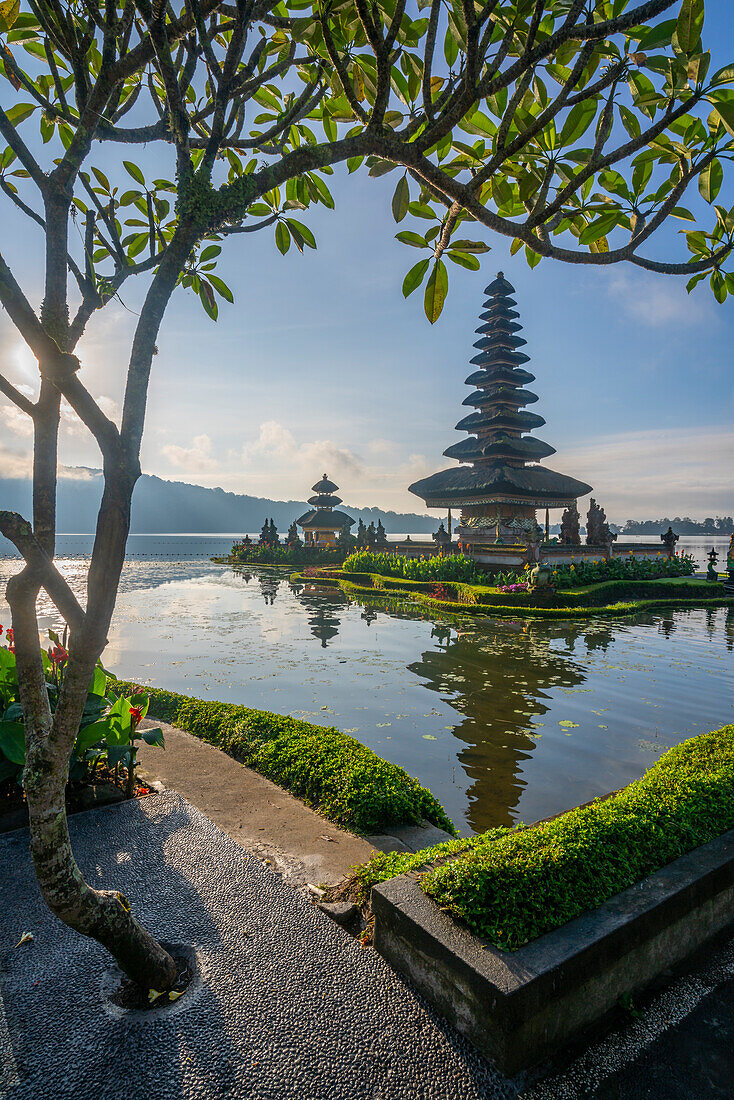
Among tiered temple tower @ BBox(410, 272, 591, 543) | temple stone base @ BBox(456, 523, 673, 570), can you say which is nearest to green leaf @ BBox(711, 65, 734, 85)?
temple stone base @ BBox(456, 523, 673, 570)

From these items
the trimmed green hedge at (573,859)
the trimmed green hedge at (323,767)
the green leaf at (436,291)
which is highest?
the green leaf at (436,291)

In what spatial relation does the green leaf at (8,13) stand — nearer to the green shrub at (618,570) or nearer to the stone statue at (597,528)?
the green shrub at (618,570)

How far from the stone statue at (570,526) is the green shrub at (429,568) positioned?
8372 mm

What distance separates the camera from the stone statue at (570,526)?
2781 cm

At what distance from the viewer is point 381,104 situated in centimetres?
205

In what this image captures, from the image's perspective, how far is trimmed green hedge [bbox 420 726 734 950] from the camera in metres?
2.14

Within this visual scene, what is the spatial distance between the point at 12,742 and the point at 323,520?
36561 mm

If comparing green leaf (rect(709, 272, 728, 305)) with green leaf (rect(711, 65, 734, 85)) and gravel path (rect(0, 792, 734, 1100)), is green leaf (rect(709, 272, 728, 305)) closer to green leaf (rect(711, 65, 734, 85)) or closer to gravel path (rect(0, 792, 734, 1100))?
green leaf (rect(711, 65, 734, 85))

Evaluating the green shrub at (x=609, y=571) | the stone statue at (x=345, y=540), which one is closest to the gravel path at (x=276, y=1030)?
the green shrub at (x=609, y=571)

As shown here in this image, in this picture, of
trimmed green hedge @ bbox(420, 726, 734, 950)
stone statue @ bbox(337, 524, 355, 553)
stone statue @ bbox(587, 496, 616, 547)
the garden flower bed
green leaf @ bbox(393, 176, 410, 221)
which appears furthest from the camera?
stone statue @ bbox(337, 524, 355, 553)

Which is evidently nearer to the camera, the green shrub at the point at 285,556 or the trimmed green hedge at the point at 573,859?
the trimmed green hedge at the point at 573,859

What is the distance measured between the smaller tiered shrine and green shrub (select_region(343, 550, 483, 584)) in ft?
41.2

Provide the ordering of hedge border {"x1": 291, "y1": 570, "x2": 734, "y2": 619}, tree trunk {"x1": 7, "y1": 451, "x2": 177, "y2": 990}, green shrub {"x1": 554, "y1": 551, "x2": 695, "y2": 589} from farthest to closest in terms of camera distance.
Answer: green shrub {"x1": 554, "y1": 551, "x2": 695, "y2": 589}
hedge border {"x1": 291, "y1": 570, "x2": 734, "y2": 619}
tree trunk {"x1": 7, "y1": 451, "x2": 177, "y2": 990}

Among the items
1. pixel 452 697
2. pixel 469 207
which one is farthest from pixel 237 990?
pixel 452 697
